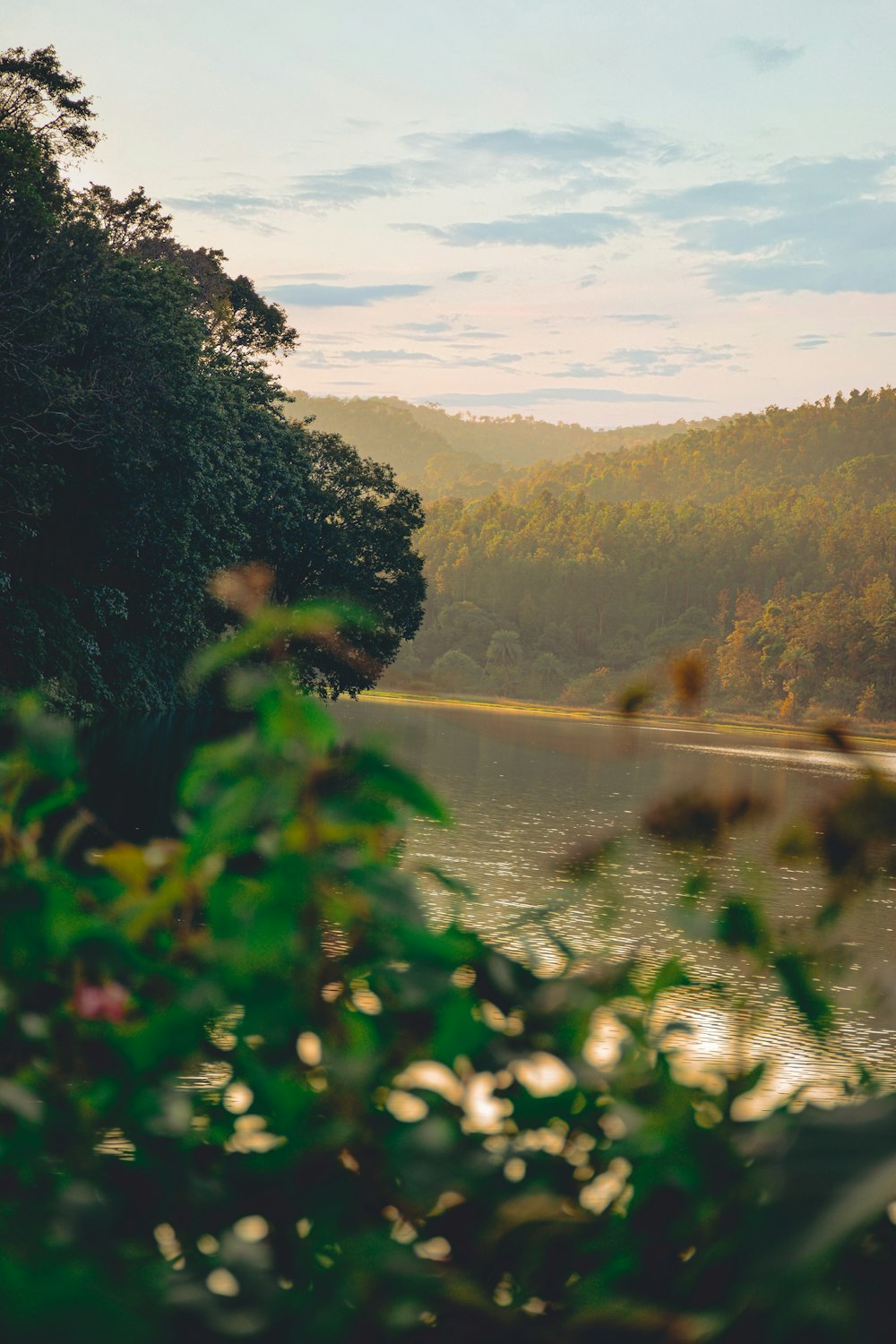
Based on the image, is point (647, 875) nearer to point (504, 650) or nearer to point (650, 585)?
point (504, 650)

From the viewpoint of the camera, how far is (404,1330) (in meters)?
1.17

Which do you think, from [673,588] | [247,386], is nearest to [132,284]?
[247,386]

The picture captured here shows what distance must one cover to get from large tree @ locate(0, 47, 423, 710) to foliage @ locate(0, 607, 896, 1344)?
A: 16856 mm

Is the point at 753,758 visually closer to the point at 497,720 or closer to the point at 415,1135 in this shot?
the point at 497,720

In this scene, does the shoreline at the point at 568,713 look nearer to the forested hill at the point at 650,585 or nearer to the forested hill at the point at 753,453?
the forested hill at the point at 650,585

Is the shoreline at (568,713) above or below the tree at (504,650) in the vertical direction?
below

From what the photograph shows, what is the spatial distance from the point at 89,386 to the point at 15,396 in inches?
95.4

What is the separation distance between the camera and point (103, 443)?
2447cm

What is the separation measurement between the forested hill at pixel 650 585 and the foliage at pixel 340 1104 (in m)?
79.2

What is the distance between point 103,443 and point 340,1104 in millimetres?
24366

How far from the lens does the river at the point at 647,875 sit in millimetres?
1554

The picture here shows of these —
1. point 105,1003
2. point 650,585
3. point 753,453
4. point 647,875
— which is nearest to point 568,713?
point 650,585

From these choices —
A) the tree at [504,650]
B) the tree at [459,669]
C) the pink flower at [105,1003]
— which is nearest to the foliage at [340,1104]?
the pink flower at [105,1003]

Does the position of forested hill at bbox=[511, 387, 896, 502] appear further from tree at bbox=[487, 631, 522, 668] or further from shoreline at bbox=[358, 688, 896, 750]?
shoreline at bbox=[358, 688, 896, 750]
